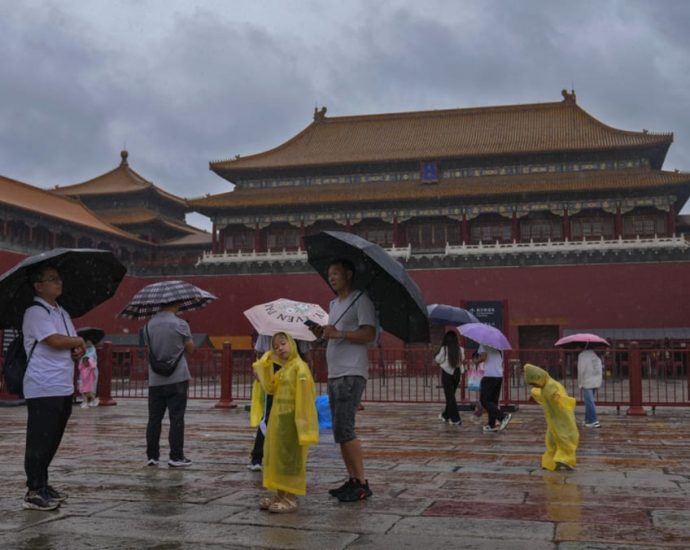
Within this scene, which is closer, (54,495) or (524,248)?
(54,495)

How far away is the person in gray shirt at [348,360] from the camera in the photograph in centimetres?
424

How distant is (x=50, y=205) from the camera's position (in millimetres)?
29172

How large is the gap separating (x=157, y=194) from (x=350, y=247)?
31.5m

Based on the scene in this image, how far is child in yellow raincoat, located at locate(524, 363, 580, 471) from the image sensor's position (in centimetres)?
540

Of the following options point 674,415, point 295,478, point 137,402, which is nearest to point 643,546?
point 295,478

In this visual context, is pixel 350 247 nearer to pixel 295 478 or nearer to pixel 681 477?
pixel 295 478

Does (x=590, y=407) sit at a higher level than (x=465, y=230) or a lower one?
lower

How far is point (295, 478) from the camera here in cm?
400

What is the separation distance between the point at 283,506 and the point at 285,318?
168 centimetres

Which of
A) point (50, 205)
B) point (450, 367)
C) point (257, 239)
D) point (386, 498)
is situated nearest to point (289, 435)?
point (386, 498)

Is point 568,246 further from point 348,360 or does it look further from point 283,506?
point 283,506

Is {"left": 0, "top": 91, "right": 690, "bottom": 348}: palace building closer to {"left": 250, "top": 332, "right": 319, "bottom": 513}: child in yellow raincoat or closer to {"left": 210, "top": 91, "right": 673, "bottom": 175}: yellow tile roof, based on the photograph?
{"left": 210, "top": 91, "right": 673, "bottom": 175}: yellow tile roof

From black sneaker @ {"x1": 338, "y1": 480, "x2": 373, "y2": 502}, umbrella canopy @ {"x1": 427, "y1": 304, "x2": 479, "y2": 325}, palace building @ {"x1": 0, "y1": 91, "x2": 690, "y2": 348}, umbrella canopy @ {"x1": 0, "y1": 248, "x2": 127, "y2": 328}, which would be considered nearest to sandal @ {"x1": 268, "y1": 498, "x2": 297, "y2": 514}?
black sneaker @ {"x1": 338, "y1": 480, "x2": 373, "y2": 502}

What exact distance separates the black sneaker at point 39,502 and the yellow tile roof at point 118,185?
3108 cm
